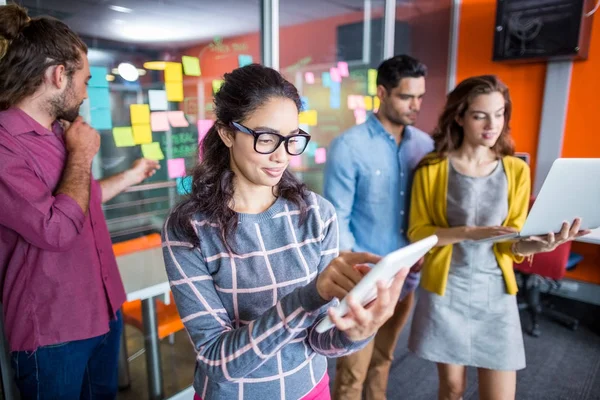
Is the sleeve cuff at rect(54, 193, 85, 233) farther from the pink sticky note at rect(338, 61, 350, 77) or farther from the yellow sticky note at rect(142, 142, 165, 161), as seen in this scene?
the pink sticky note at rect(338, 61, 350, 77)

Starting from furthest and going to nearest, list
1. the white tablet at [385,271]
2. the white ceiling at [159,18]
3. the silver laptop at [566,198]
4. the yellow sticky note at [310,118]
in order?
the yellow sticky note at [310,118]
the white ceiling at [159,18]
the silver laptop at [566,198]
the white tablet at [385,271]

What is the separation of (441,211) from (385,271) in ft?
3.62

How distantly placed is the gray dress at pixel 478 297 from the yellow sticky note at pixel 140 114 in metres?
1.40

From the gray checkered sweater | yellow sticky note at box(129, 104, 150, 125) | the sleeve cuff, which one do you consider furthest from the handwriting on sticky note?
the gray checkered sweater

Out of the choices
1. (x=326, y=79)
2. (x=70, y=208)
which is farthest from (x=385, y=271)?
(x=326, y=79)

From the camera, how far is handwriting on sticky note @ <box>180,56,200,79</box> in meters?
2.11

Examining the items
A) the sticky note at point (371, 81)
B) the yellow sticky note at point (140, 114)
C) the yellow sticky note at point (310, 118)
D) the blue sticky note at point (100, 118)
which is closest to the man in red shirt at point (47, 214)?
the blue sticky note at point (100, 118)

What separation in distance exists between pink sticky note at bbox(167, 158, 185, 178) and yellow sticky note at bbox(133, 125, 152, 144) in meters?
0.17

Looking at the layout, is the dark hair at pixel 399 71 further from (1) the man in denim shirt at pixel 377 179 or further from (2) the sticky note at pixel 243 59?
(2) the sticky note at pixel 243 59

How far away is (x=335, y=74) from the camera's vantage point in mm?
3160

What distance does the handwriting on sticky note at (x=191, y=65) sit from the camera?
211 centimetres

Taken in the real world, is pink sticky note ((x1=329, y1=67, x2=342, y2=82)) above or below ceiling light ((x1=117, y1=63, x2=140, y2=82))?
above

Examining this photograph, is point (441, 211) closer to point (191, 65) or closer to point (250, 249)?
point (250, 249)

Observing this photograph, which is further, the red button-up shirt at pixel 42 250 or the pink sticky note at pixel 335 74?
the pink sticky note at pixel 335 74
